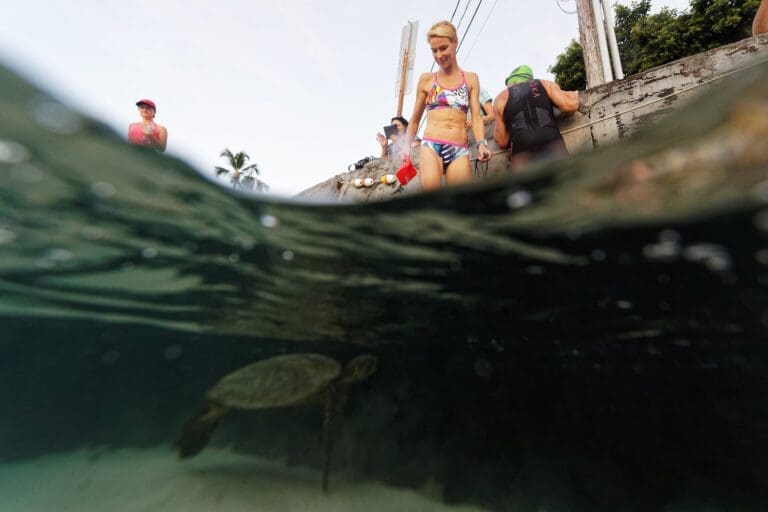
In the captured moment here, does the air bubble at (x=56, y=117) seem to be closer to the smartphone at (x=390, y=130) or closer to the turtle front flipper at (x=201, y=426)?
the turtle front flipper at (x=201, y=426)

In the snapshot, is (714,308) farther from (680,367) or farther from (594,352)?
(680,367)

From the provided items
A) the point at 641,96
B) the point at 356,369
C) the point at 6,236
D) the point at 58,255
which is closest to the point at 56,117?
the point at 6,236

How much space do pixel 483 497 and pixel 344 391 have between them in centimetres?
275

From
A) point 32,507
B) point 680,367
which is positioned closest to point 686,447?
point 680,367

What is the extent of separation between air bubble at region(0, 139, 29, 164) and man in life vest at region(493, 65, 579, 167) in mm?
4686

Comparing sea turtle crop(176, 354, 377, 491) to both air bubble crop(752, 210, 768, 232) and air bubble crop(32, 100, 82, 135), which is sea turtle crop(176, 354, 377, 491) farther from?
air bubble crop(752, 210, 768, 232)

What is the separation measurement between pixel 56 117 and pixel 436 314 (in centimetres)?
567

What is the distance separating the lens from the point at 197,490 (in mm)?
5156

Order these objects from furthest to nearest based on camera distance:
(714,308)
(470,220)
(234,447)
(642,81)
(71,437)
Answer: (71,437) < (234,447) < (714,308) < (642,81) < (470,220)

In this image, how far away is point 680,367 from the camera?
7.55 metres

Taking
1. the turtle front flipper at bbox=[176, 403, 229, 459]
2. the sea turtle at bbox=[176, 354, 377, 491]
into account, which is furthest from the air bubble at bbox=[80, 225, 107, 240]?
the turtle front flipper at bbox=[176, 403, 229, 459]

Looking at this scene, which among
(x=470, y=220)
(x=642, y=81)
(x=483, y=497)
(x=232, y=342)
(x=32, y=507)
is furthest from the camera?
(x=232, y=342)

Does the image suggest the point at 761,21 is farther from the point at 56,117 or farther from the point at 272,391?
the point at 272,391

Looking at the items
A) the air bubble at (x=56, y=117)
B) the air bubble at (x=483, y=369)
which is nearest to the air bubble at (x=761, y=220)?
the air bubble at (x=56, y=117)
